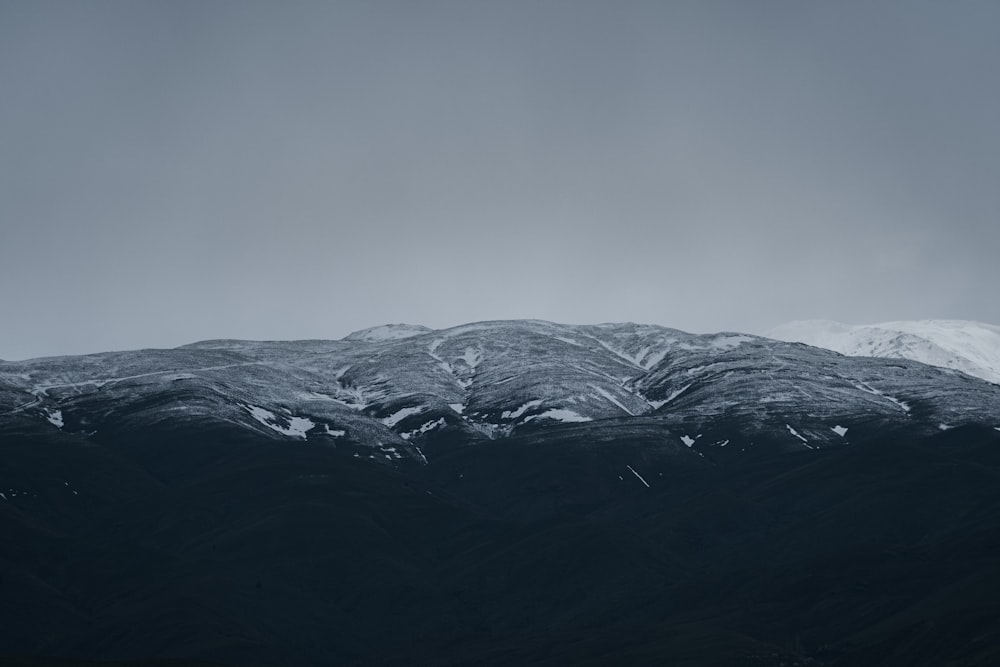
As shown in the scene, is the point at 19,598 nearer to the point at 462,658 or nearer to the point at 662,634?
the point at 462,658

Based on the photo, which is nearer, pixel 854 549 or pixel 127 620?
pixel 127 620

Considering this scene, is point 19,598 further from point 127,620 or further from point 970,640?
point 970,640

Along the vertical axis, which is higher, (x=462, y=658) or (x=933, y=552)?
(x=933, y=552)

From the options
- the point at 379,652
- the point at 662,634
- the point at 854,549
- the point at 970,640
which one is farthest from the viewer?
the point at 854,549

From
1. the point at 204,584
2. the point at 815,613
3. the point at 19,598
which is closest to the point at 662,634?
the point at 815,613

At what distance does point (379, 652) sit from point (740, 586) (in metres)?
51.9

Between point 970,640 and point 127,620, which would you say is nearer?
point 970,640

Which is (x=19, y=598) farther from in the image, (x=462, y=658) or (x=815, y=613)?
(x=815, y=613)

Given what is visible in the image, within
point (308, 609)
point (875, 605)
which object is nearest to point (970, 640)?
point (875, 605)

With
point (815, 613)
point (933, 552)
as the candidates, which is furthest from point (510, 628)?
point (933, 552)

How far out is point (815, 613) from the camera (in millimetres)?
177000

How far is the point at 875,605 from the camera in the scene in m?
175

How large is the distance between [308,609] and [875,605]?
7915 cm

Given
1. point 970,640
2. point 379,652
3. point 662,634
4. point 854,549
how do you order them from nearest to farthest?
point 970,640 → point 662,634 → point 379,652 → point 854,549
